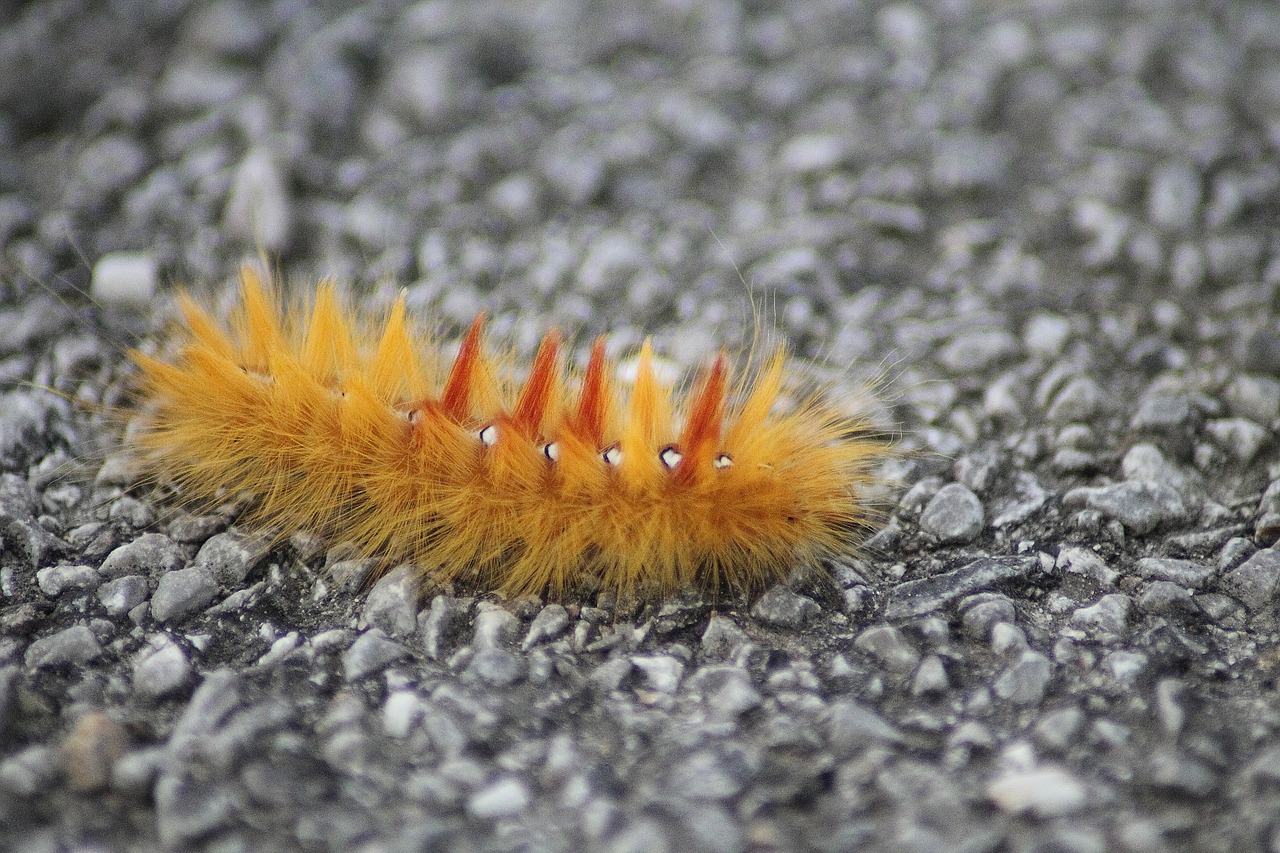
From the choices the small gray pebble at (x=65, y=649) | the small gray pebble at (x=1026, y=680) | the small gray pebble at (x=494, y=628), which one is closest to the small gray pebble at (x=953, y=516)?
the small gray pebble at (x=1026, y=680)

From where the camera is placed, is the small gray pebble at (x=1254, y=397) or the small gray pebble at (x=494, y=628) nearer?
the small gray pebble at (x=494, y=628)

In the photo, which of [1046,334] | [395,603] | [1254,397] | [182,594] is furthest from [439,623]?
[1254,397]

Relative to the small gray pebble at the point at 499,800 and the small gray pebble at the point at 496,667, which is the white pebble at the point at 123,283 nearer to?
the small gray pebble at the point at 496,667

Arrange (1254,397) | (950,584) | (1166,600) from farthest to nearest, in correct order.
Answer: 1. (1254,397)
2. (950,584)
3. (1166,600)

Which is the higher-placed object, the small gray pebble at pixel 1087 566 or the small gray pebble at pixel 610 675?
the small gray pebble at pixel 1087 566

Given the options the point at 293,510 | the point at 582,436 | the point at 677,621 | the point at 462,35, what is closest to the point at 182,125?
the point at 462,35

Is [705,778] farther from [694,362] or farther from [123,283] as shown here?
[123,283]

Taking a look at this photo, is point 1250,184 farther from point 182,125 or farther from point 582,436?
point 182,125

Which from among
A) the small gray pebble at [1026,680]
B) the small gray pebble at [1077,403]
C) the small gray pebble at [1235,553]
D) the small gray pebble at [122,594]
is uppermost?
the small gray pebble at [1077,403]
